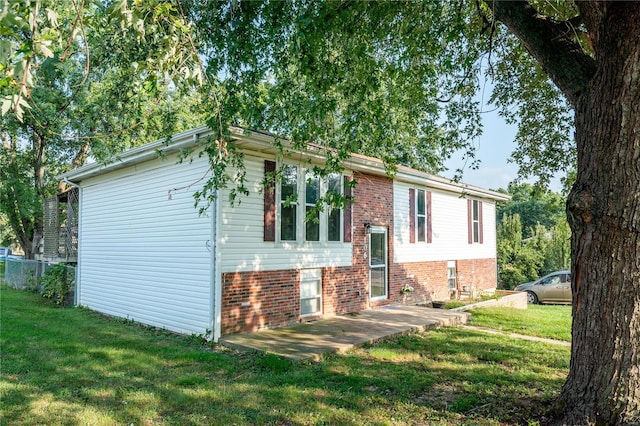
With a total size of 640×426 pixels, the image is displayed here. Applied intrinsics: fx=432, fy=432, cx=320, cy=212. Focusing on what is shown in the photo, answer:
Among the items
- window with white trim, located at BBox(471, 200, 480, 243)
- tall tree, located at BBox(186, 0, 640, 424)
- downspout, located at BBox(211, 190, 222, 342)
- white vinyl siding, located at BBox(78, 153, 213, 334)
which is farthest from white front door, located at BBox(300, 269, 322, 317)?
window with white trim, located at BBox(471, 200, 480, 243)

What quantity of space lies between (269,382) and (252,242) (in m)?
3.38

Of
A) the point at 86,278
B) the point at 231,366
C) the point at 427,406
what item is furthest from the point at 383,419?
the point at 86,278

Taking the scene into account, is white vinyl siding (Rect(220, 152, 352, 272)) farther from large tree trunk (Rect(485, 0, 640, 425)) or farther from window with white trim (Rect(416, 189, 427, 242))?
large tree trunk (Rect(485, 0, 640, 425))

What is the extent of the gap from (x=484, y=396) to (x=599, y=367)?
1.52 metres

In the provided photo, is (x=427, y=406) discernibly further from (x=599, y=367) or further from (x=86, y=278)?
(x=86, y=278)

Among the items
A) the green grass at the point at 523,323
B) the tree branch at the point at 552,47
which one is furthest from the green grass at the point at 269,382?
the tree branch at the point at 552,47

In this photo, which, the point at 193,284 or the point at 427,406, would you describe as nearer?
the point at 427,406

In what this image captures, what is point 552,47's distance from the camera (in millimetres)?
4535

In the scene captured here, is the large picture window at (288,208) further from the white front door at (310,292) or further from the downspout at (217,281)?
the downspout at (217,281)

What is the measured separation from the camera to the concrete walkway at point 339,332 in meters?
7.22

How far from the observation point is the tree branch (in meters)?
4.36

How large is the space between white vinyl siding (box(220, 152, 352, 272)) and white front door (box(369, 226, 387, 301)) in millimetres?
2380

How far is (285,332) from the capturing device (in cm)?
849

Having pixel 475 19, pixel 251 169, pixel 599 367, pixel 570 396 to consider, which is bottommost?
pixel 570 396
